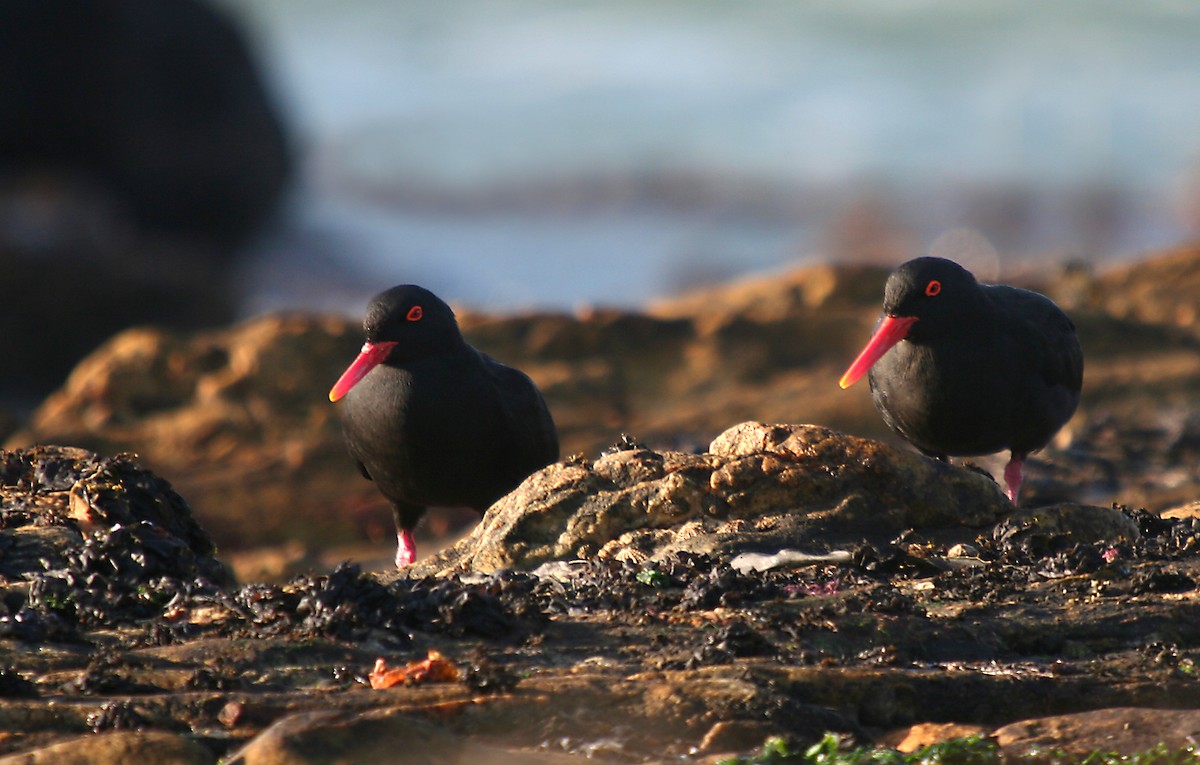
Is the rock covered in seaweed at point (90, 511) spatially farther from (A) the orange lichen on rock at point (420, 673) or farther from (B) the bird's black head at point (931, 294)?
(B) the bird's black head at point (931, 294)

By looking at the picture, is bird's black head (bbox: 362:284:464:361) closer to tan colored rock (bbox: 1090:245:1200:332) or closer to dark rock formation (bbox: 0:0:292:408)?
tan colored rock (bbox: 1090:245:1200:332)

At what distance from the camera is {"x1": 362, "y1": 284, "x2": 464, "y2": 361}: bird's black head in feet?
23.5

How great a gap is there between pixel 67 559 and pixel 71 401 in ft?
24.4

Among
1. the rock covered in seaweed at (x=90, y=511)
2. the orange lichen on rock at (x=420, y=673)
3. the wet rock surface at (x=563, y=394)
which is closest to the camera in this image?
the orange lichen on rock at (x=420, y=673)

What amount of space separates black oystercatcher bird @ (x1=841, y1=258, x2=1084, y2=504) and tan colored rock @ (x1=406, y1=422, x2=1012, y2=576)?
103 centimetres

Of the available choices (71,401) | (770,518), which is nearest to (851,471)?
(770,518)

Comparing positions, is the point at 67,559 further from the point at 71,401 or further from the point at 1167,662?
the point at 71,401

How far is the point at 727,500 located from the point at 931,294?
1.80 meters

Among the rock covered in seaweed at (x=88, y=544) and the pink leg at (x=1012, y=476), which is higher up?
the rock covered in seaweed at (x=88, y=544)

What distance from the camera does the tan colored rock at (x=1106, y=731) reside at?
12.9 ft

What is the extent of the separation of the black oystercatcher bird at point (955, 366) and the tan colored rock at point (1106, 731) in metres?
3.01

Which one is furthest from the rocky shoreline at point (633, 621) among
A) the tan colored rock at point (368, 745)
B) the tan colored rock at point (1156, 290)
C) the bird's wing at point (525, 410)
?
the tan colored rock at point (1156, 290)

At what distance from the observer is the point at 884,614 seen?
493 centimetres

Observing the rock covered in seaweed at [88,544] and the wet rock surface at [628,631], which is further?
the rock covered in seaweed at [88,544]
